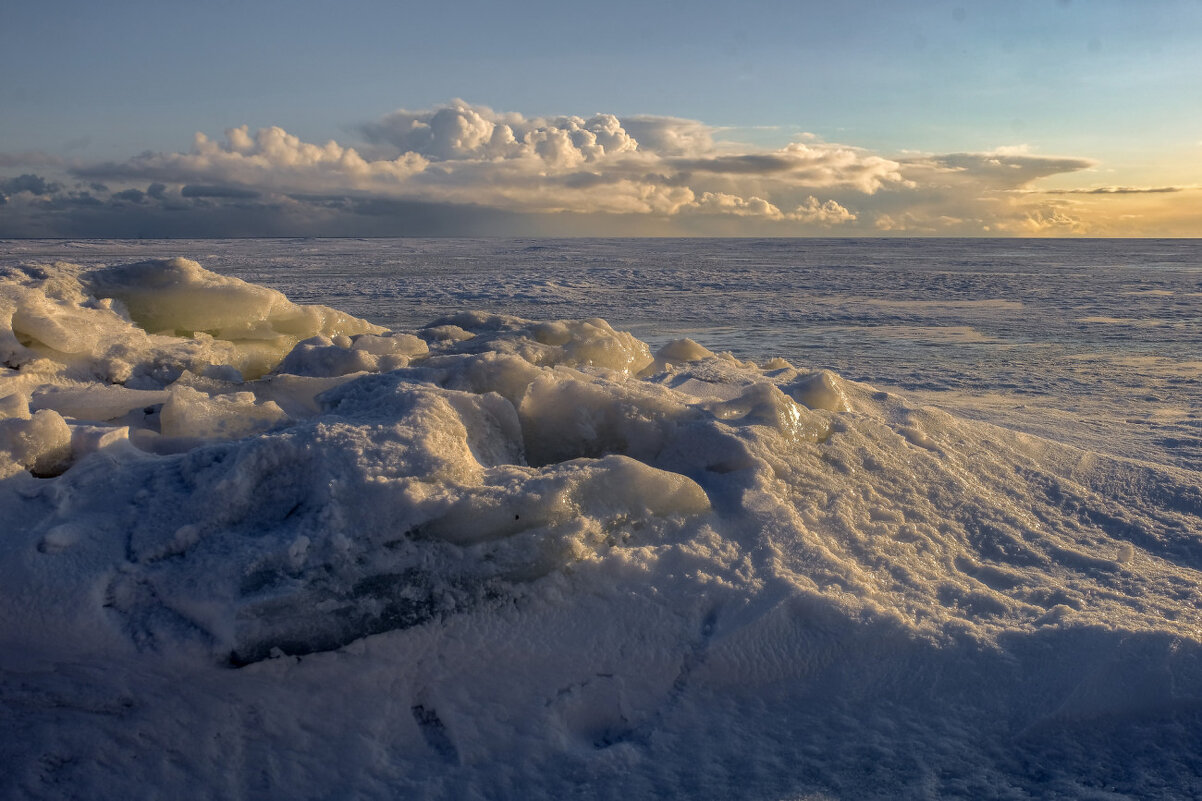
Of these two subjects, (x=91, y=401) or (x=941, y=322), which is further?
(x=941, y=322)

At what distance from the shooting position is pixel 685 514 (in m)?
2.62

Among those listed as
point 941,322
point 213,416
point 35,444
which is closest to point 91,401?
point 213,416

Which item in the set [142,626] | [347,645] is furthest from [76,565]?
[347,645]

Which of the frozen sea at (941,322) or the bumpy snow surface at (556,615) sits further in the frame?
the frozen sea at (941,322)

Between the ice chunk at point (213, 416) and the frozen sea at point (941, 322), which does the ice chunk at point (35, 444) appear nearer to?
the ice chunk at point (213, 416)

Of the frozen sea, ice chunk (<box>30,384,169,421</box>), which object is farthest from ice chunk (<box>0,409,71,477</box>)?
the frozen sea

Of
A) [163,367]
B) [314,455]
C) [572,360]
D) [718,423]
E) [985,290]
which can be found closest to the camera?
[314,455]

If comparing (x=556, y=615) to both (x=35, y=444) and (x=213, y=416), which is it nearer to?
(x=213, y=416)

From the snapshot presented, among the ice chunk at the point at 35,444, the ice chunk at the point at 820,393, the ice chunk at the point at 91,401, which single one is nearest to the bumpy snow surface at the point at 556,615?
the ice chunk at the point at 35,444

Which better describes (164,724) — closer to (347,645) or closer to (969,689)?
(347,645)

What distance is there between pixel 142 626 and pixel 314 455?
2.12 ft

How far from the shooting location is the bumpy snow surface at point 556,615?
6.35 ft

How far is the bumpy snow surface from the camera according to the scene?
6.35ft

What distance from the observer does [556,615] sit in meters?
2.25
